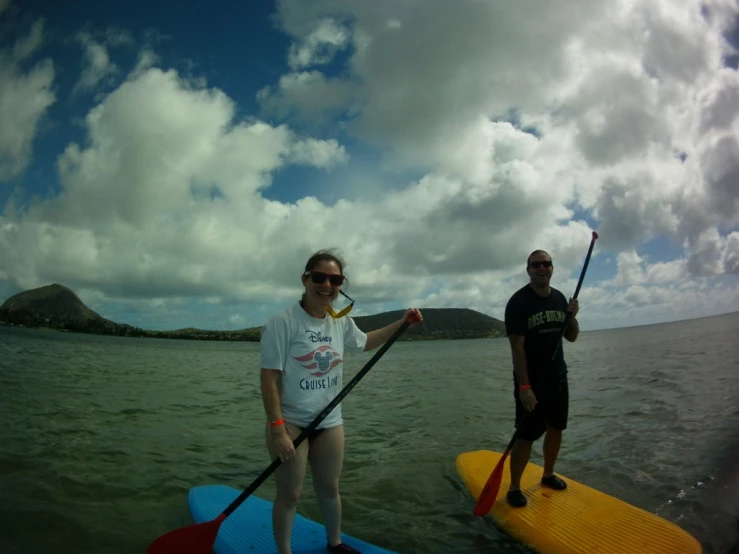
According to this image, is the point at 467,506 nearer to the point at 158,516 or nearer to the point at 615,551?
the point at 615,551

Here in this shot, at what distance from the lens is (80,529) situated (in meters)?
4.91

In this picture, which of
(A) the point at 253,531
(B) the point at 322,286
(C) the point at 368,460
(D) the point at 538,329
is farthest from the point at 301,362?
(C) the point at 368,460

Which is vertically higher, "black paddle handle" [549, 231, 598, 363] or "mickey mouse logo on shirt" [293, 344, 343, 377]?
"black paddle handle" [549, 231, 598, 363]

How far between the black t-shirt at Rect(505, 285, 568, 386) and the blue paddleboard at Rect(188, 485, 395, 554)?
2.77m

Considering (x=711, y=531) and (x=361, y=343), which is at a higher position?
(x=361, y=343)

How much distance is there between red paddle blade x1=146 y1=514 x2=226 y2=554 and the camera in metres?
3.87

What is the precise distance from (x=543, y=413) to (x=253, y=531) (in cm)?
Result: 365

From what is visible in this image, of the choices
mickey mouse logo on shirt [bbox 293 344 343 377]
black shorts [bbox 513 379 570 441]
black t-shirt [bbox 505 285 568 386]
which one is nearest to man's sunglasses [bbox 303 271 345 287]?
mickey mouse logo on shirt [bbox 293 344 343 377]

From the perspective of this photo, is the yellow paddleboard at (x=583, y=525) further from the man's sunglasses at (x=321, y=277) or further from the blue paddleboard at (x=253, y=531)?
the man's sunglasses at (x=321, y=277)

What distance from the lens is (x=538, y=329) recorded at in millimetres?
5340

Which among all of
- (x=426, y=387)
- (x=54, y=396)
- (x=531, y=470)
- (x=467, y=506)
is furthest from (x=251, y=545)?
(x=426, y=387)

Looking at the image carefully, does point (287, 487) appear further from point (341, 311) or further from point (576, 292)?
point (576, 292)

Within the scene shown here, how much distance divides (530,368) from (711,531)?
263 centimetres

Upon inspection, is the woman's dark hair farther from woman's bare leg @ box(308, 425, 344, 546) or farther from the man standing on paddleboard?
the man standing on paddleboard
